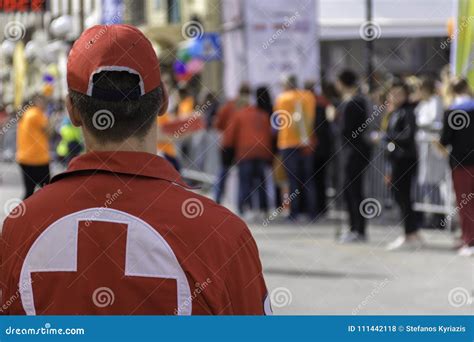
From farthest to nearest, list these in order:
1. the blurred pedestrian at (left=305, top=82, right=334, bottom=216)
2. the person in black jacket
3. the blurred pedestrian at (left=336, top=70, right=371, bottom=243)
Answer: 1. the blurred pedestrian at (left=305, top=82, right=334, bottom=216)
2. the blurred pedestrian at (left=336, top=70, right=371, bottom=243)
3. the person in black jacket

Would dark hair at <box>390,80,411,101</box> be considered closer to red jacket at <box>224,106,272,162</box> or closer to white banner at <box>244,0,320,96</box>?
red jacket at <box>224,106,272,162</box>

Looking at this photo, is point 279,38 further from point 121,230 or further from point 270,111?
point 121,230

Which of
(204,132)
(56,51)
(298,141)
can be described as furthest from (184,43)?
(298,141)

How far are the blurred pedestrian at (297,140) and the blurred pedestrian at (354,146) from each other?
1424 mm

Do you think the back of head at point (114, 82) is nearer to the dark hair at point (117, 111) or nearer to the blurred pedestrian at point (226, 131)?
the dark hair at point (117, 111)

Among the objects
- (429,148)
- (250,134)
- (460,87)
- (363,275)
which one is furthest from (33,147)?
(460,87)

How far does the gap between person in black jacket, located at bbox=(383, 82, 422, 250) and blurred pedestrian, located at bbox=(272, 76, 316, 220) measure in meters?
1.96

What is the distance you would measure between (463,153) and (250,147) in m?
4.34

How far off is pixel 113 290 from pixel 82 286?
6cm

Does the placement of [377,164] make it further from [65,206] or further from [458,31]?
[65,206]

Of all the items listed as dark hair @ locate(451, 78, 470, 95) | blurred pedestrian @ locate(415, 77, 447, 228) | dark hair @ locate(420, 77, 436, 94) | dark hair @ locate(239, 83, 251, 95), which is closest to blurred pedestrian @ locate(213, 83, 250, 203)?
dark hair @ locate(239, 83, 251, 95)

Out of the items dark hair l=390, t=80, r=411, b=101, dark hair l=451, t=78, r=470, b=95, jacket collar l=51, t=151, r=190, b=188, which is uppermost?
jacket collar l=51, t=151, r=190, b=188

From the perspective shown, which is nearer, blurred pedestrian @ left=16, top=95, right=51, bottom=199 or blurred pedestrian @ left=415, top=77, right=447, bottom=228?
blurred pedestrian @ left=415, top=77, right=447, bottom=228

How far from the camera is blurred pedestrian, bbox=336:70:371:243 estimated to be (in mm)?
11336
